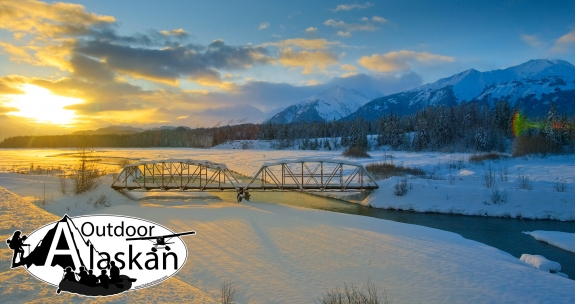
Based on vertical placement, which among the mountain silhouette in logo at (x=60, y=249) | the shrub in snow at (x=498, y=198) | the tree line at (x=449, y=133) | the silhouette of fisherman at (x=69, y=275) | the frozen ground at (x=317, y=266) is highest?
the tree line at (x=449, y=133)

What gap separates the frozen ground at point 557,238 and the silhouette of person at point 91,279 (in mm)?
24695

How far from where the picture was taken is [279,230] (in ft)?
66.2

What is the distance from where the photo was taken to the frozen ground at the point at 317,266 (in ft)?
33.4

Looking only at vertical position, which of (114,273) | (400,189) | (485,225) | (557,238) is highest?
(114,273)

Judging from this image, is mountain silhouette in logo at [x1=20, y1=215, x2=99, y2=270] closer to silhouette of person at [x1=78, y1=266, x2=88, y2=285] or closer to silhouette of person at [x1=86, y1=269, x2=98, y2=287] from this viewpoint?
silhouette of person at [x1=78, y1=266, x2=88, y2=285]

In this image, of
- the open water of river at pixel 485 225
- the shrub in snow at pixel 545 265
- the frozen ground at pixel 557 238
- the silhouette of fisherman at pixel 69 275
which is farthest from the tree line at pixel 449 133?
the silhouette of fisherman at pixel 69 275

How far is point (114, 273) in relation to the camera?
7891 millimetres

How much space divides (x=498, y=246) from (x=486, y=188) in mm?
13661

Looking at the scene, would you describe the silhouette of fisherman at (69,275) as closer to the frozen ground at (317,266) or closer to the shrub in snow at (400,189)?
the frozen ground at (317,266)

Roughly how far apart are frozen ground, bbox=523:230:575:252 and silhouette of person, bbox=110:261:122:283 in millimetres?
24225

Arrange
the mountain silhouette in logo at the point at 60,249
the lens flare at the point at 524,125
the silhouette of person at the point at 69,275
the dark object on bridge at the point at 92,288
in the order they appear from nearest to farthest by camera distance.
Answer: the dark object on bridge at the point at 92,288
the silhouette of person at the point at 69,275
the mountain silhouette in logo at the point at 60,249
the lens flare at the point at 524,125

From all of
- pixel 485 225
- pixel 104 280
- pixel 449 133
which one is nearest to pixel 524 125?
pixel 449 133

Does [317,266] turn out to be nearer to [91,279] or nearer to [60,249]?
[91,279]

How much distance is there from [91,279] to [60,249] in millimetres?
1130
